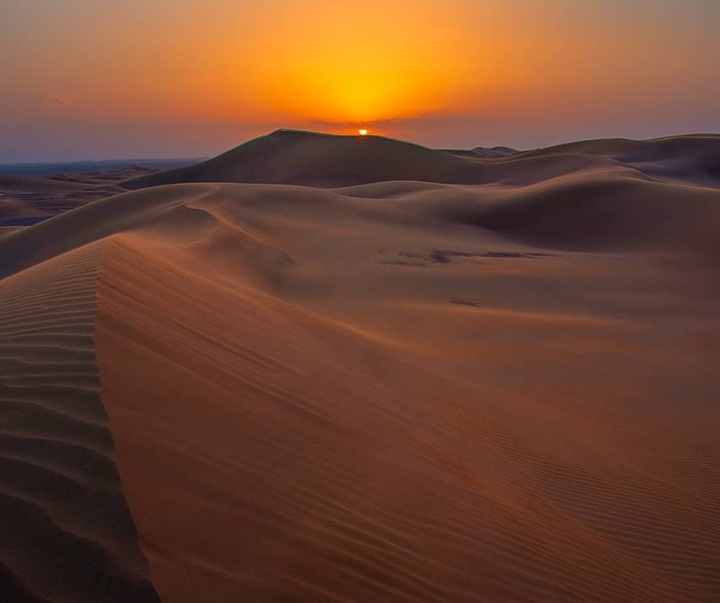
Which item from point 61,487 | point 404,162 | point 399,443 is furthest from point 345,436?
point 404,162

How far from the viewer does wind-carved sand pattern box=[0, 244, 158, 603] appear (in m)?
1.88

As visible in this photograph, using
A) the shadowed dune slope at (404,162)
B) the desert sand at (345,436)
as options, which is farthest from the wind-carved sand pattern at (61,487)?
the shadowed dune slope at (404,162)

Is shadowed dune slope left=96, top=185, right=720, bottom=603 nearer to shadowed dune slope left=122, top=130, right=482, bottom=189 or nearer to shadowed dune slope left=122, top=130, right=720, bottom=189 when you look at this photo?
shadowed dune slope left=122, top=130, right=720, bottom=189

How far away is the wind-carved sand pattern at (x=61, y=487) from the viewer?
1.88 meters

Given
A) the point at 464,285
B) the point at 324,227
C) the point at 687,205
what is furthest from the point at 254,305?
the point at 687,205

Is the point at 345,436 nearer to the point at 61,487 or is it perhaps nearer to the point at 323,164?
the point at 61,487

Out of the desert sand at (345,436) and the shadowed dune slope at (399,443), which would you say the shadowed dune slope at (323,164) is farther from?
the shadowed dune slope at (399,443)

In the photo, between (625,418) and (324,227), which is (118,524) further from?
(324,227)

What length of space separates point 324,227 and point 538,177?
2312 centimetres

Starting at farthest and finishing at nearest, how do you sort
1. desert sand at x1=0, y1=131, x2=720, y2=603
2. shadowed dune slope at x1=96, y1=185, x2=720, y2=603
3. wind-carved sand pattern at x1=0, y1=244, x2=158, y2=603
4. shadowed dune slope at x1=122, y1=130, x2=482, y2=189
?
shadowed dune slope at x1=122, y1=130, x2=482, y2=189 → shadowed dune slope at x1=96, y1=185, x2=720, y2=603 → desert sand at x1=0, y1=131, x2=720, y2=603 → wind-carved sand pattern at x1=0, y1=244, x2=158, y2=603

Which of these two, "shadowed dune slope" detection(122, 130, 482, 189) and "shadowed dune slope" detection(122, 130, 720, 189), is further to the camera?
"shadowed dune slope" detection(122, 130, 482, 189)

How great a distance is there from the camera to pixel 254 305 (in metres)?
6.24

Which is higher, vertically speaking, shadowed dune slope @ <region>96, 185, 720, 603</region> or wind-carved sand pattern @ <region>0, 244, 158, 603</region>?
wind-carved sand pattern @ <region>0, 244, 158, 603</region>

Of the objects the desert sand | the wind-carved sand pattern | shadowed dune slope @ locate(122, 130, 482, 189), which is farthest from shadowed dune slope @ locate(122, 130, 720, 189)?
the wind-carved sand pattern
